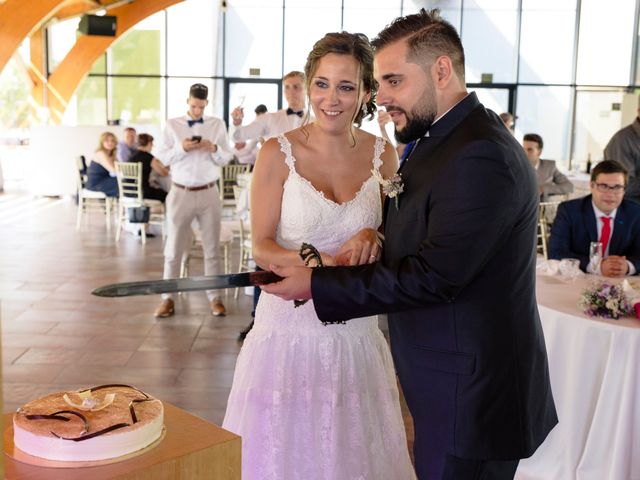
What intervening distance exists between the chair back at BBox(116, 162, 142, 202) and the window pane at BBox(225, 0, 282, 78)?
28.0ft

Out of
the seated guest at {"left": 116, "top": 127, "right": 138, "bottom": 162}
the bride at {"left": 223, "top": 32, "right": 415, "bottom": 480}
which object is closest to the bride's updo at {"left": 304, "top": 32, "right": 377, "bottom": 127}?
the bride at {"left": 223, "top": 32, "right": 415, "bottom": 480}

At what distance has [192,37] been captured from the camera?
60.6 feet

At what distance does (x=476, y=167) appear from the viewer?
1730mm

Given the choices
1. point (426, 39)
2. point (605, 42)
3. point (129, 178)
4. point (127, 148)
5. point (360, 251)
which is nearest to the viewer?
point (426, 39)

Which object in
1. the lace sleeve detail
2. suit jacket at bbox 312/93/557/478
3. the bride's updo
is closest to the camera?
suit jacket at bbox 312/93/557/478

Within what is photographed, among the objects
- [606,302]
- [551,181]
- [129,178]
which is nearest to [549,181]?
[551,181]

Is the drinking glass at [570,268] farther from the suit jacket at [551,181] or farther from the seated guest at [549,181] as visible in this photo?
the suit jacket at [551,181]

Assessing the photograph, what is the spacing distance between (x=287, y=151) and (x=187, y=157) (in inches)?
143

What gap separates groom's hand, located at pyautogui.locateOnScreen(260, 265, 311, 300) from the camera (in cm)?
193

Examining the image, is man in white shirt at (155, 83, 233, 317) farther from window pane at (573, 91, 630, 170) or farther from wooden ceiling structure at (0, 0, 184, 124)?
window pane at (573, 91, 630, 170)

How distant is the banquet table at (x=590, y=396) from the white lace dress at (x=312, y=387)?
92 cm

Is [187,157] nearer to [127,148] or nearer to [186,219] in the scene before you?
[186,219]

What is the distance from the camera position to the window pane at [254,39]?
18.3 meters

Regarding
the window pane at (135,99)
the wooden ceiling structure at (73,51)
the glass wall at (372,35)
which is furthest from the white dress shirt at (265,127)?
the window pane at (135,99)
